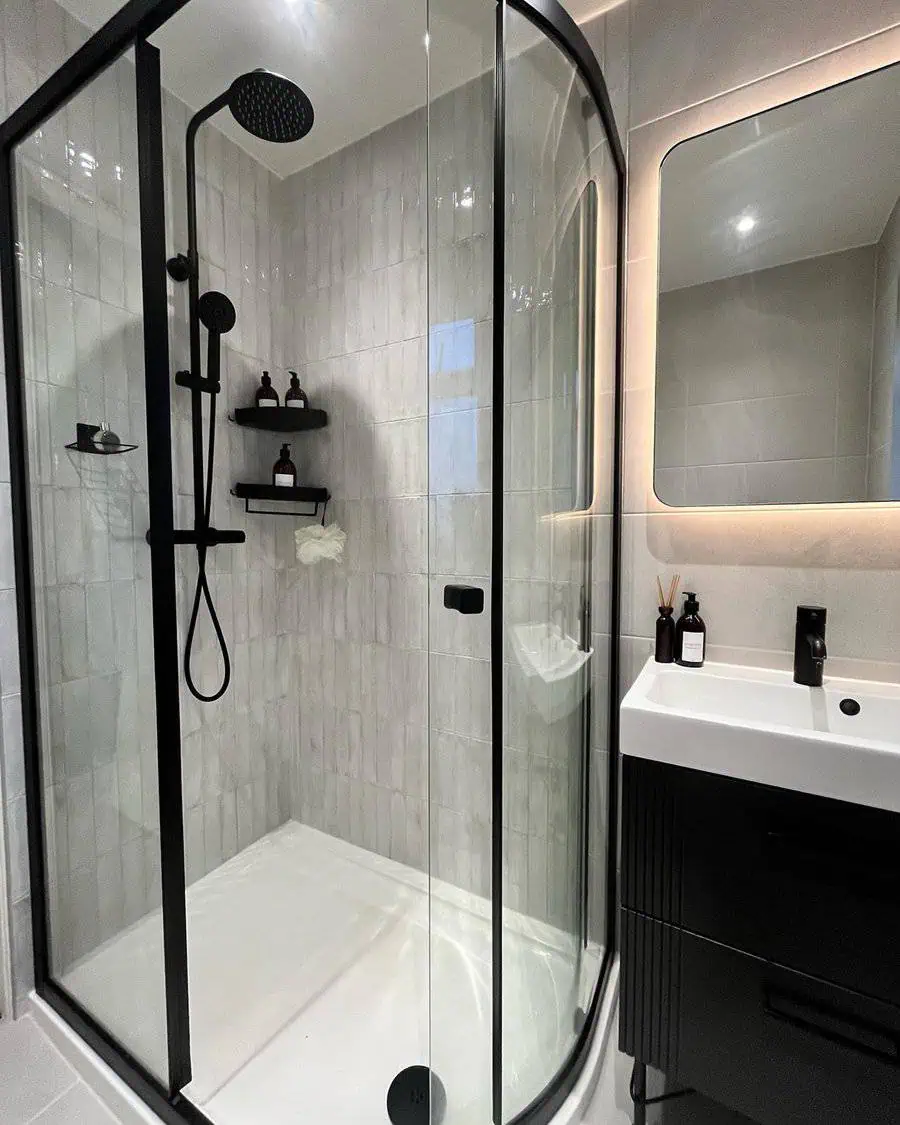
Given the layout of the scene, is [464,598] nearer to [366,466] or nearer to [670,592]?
[670,592]

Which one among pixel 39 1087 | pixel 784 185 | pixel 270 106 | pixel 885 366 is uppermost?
pixel 270 106

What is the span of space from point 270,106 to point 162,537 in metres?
1.33

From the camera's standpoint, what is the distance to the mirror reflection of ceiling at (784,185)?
102 cm

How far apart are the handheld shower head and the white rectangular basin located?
1.75m

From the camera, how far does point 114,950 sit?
1.18 meters

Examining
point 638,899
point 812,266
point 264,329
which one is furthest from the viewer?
point 264,329

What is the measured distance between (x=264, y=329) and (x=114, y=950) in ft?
6.10

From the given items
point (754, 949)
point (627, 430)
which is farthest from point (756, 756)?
point (627, 430)

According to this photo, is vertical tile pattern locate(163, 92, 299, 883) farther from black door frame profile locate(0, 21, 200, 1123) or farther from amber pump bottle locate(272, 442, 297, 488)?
black door frame profile locate(0, 21, 200, 1123)

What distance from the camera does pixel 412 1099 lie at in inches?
41.2

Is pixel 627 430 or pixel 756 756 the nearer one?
pixel 756 756

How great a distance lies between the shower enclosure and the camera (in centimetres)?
84

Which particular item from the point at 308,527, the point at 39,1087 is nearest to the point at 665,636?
the point at 308,527

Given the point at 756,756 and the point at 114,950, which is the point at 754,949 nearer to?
the point at 756,756
